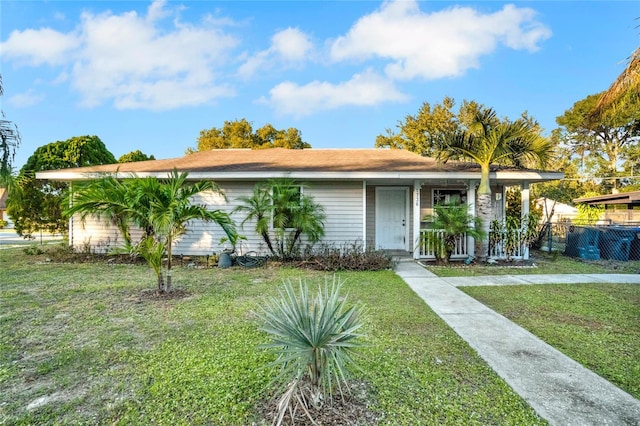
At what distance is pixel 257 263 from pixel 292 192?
2.26m

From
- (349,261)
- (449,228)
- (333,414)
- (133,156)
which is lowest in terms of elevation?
(333,414)

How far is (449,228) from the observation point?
885 centimetres

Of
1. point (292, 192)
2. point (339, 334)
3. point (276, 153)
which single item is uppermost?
point (276, 153)

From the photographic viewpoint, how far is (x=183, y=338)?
3.96 m

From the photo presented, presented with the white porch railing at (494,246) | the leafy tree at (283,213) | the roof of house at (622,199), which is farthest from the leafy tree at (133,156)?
the roof of house at (622,199)

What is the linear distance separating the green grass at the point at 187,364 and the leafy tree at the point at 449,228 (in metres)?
3.49

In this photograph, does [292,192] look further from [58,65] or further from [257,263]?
[58,65]

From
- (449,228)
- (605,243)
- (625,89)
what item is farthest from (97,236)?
(605,243)

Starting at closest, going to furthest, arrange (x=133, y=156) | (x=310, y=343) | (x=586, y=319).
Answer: (x=310, y=343), (x=586, y=319), (x=133, y=156)

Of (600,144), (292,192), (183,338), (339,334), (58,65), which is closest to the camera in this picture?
(339,334)

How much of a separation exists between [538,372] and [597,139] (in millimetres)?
38258

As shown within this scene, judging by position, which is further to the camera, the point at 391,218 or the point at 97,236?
the point at 391,218

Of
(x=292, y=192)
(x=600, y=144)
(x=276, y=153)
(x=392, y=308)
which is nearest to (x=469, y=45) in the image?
(x=276, y=153)

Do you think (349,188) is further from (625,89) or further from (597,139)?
(597,139)
